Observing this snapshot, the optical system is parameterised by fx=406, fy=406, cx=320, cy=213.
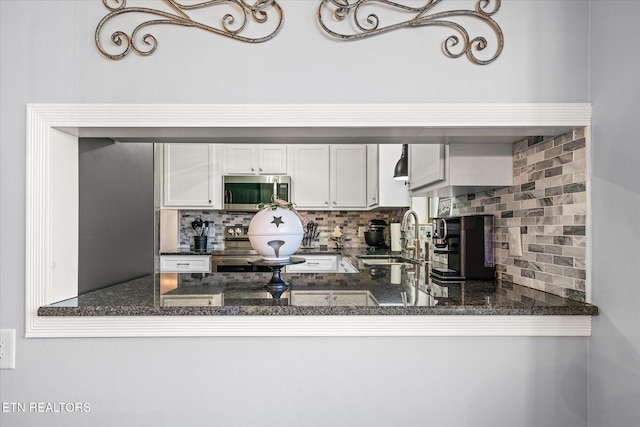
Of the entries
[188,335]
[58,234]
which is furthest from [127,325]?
[58,234]

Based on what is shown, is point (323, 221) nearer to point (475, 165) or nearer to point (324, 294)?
point (475, 165)

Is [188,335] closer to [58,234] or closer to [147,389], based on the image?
[147,389]

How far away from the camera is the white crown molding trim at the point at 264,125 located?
1.35 m

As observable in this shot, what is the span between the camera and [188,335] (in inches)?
53.6

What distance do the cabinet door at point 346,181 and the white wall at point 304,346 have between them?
128 inches

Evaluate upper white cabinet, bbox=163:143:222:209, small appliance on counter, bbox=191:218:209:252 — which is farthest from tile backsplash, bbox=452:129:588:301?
small appliance on counter, bbox=191:218:209:252

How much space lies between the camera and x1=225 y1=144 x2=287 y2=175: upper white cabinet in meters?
4.53

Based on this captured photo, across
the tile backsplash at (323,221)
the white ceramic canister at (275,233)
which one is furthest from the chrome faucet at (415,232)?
the white ceramic canister at (275,233)

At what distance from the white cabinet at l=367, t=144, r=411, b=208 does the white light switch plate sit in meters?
2.43

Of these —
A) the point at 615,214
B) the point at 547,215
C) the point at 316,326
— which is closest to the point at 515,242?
the point at 547,215

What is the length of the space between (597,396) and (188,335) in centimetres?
136

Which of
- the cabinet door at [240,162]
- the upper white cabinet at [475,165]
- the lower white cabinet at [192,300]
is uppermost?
the cabinet door at [240,162]

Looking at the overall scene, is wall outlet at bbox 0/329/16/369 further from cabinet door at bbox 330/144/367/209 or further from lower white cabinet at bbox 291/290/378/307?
Answer: cabinet door at bbox 330/144/367/209

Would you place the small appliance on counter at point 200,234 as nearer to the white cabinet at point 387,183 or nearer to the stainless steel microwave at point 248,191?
the stainless steel microwave at point 248,191
